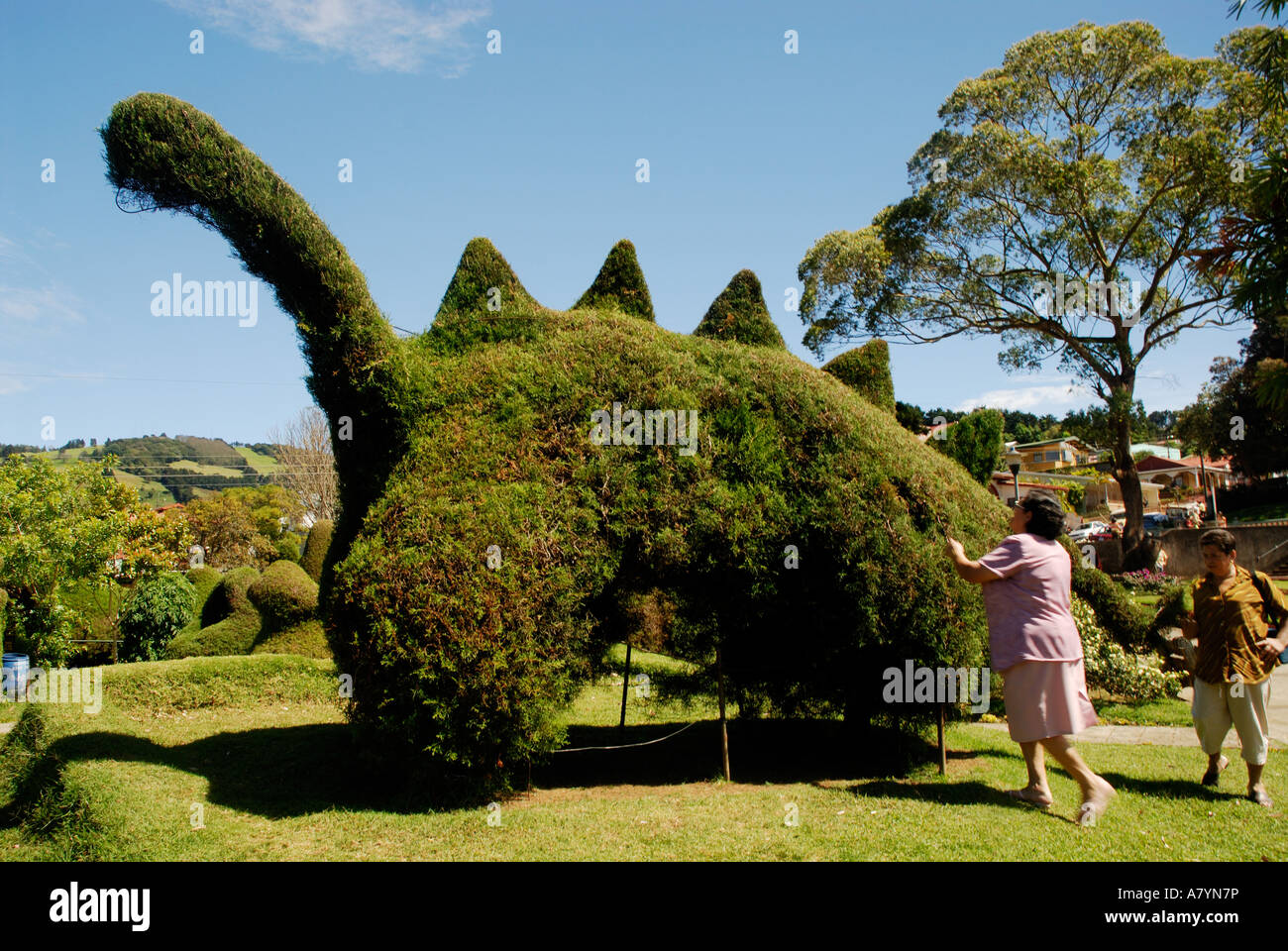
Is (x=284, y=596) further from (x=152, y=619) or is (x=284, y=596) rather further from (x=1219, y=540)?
(x=1219, y=540)

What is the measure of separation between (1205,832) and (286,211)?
319 inches

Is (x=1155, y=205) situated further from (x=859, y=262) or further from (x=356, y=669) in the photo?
(x=356, y=669)

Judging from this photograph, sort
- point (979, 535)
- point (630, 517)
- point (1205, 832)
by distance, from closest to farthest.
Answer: point (1205, 832), point (630, 517), point (979, 535)

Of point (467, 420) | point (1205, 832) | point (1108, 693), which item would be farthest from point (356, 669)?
point (1108, 693)

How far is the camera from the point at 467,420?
22.2 ft

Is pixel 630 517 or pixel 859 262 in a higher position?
pixel 859 262

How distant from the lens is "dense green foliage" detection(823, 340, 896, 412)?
28.9 ft

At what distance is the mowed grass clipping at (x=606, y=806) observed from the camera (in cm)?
505

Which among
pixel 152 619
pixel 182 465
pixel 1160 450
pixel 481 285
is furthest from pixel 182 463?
pixel 1160 450

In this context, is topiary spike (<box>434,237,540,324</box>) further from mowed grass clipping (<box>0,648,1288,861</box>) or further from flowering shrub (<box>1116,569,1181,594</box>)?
flowering shrub (<box>1116,569,1181,594</box>)

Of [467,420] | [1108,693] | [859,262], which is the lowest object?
[1108,693]

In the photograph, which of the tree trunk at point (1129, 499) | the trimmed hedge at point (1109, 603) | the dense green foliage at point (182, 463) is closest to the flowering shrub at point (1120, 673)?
the trimmed hedge at point (1109, 603)

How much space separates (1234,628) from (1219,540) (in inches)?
26.1

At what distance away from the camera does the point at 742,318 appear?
27.5 ft
